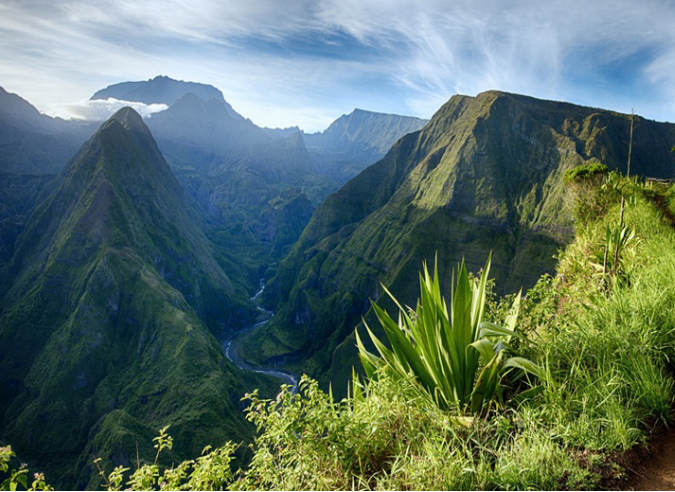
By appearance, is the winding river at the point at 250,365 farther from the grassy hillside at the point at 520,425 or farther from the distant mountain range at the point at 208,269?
the grassy hillside at the point at 520,425

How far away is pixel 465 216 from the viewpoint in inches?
4498

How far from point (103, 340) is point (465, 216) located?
11450 centimetres

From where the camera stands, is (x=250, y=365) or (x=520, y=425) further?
(x=250, y=365)

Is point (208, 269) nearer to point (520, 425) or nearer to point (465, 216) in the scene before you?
point (465, 216)

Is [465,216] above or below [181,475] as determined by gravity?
above

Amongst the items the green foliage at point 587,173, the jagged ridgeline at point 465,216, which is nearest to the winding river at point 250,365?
the jagged ridgeline at point 465,216

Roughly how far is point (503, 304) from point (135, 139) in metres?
208

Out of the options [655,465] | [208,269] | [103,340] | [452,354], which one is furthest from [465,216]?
[208,269]

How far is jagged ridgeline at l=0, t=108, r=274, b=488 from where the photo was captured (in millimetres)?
69438

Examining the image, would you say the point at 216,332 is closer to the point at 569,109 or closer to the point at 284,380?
the point at 284,380

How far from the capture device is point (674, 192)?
9.84m

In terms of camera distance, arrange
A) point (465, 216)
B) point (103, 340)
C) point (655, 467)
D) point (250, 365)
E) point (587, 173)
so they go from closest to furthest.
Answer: point (655, 467), point (587, 173), point (103, 340), point (465, 216), point (250, 365)

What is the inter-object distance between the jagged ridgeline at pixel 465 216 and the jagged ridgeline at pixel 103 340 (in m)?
34.8

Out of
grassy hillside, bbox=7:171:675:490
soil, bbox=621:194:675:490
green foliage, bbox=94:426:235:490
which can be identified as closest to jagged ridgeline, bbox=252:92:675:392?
grassy hillside, bbox=7:171:675:490
